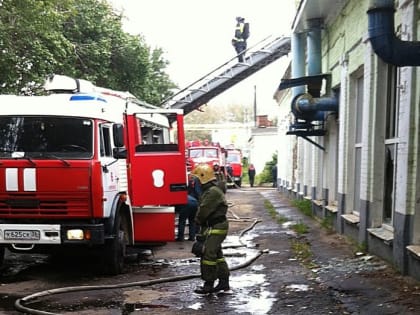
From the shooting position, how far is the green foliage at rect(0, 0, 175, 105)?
37.3 feet

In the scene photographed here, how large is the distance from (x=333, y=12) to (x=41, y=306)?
10048 mm

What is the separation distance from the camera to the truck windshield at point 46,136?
25.0 ft

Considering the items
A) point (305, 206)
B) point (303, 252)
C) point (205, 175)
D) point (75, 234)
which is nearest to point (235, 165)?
point (305, 206)

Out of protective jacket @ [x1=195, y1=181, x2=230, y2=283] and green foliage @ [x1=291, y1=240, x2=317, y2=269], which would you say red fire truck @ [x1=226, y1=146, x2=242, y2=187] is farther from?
protective jacket @ [x1=195, y1=181, x2=230, y2=283]

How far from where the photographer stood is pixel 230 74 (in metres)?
22.1

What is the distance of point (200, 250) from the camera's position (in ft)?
23.0

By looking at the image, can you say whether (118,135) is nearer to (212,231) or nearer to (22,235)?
(22,235)

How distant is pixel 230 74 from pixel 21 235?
15.6 metres

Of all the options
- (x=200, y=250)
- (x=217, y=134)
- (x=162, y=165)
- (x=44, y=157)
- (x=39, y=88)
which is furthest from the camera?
(x=217, y=134)

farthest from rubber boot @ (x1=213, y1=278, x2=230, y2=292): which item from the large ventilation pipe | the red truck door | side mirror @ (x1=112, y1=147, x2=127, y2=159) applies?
the large ventilation pipe

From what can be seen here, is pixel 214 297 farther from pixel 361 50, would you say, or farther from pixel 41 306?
pixel 361 50

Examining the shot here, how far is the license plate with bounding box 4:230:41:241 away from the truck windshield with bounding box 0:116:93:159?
3.46 feet

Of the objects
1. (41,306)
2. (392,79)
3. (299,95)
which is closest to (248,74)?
(299,95)

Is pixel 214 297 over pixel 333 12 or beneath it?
beneath
